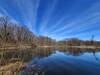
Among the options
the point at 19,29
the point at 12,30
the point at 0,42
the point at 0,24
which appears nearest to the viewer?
the point at 0,42

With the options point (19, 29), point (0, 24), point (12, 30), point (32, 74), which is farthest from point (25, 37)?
point (32, 74)

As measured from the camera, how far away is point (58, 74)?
44.2ft

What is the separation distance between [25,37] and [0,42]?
83.7 metres

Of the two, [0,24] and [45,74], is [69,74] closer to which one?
[45,74]

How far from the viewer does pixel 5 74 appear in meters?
11.8

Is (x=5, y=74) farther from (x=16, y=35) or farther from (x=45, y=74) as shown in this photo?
(x=16, y=35)

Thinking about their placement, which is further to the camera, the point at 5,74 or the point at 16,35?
the point at 16,35

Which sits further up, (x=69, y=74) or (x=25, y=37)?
(x=25, y=37)

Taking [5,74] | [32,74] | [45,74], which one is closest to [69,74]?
[45,74]

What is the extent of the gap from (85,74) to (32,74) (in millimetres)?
5943

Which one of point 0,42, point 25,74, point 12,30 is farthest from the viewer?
point 12,30

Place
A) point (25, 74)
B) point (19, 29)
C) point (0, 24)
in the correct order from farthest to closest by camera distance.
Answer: point (19, 29)
point (0, 24)
point (25, 74)

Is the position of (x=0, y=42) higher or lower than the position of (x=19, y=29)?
lower

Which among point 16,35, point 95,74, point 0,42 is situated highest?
point 16,35
